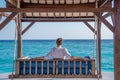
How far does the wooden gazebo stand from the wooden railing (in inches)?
36.1

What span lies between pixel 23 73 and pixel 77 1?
268 cm

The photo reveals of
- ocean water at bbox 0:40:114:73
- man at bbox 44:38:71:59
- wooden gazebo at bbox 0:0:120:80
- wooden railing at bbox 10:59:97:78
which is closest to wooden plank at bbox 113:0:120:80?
wooden gazebo at bbox 0:0:120:80

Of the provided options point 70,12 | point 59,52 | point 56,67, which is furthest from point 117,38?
point 56,67

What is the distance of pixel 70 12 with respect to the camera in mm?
6625

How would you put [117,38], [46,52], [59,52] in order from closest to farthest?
[117,38] → [59,52] → [46,52]

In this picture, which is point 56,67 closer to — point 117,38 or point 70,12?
point 70,12

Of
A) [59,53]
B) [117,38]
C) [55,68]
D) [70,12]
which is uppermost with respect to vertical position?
[70,12]

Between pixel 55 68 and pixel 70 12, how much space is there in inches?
87.3

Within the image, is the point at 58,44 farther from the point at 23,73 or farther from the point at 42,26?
the point at 42,26

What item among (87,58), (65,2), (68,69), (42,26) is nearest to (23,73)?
(68,69)

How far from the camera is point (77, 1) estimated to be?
367 inches

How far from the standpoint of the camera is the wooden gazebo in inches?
257

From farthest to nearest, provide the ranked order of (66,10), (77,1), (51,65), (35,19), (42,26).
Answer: (42,26) → (35,19) → (77,1) → (51,65) → (66,10)

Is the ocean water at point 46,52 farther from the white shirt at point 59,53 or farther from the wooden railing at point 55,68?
the white shirt at point 59,53
